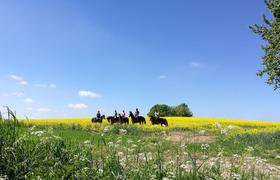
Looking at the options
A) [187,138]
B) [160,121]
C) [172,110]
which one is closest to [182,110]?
[172,110]

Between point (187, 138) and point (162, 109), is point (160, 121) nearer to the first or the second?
point (187, 138)

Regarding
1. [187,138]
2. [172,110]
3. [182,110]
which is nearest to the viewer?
[187,138]

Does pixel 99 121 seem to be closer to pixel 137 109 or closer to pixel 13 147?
pixel 137 109

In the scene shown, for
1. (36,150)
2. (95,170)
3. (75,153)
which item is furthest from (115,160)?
(36,150)

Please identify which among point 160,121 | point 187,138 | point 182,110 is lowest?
point 187,138

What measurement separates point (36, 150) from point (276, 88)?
126 feet

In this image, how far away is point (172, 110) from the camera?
11525 cm

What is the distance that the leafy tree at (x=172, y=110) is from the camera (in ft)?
366

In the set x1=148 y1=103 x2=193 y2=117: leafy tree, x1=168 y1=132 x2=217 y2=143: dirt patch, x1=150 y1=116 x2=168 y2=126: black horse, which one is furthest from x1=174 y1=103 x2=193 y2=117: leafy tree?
x1=168 y1=132 x2=217 y2=143: dirt patch

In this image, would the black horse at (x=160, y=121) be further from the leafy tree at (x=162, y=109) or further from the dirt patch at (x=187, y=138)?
the leafy tree at (x=162, y=109)

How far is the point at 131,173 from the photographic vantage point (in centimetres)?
756

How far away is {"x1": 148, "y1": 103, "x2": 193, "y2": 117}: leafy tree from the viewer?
4392 inches

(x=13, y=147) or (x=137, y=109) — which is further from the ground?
(x=137, y=109)

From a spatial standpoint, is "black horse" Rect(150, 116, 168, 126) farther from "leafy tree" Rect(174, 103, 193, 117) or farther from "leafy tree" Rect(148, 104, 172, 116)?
"leafy tree" Rect(174, 103, 193, 117)
